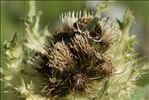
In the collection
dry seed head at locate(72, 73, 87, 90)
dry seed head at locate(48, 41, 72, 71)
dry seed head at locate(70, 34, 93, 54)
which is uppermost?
dry seed head at locate(70, 34, 93, 54)

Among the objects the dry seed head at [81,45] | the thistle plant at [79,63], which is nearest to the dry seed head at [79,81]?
the thistle plant at [79,63]

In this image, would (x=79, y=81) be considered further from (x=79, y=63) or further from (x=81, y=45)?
(x=81, y=45)

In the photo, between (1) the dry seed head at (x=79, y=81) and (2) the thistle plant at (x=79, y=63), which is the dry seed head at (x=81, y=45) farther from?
(1) the dry seed head at (x=79, y=81)

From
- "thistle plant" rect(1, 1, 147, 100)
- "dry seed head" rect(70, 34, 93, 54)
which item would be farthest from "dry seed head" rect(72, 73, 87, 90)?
"dry seed head" rect(70, 34, 93, 54)

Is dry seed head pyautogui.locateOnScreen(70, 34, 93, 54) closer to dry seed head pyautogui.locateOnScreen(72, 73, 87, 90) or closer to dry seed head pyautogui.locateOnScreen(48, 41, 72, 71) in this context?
dry seed head pyautogui.locateOnScreen(48, 41, 72, 71)

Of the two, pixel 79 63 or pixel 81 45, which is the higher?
pixel 81 45

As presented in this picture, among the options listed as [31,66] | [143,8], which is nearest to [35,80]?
[31,66]

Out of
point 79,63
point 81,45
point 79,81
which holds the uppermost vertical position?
point 81,45

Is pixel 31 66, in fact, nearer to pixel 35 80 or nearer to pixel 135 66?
pixel 35 80

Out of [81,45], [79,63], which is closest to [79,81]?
[79,63]
